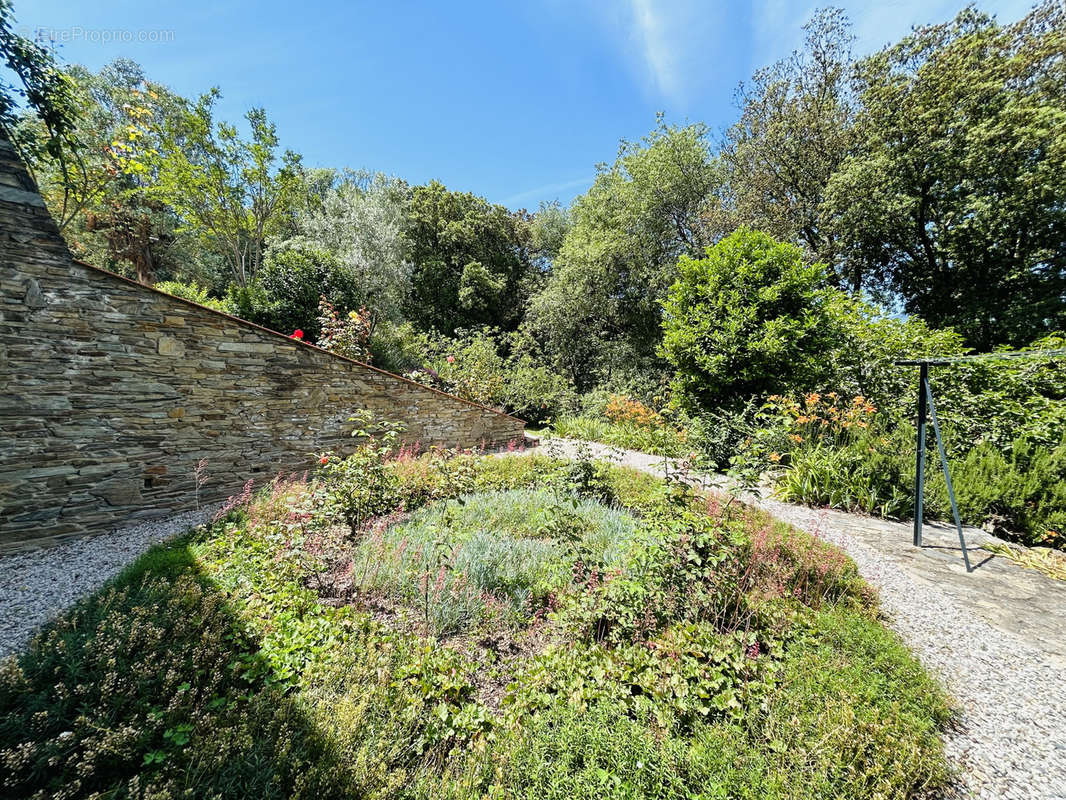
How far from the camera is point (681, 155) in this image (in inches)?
424

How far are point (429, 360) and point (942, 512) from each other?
34.6 feet

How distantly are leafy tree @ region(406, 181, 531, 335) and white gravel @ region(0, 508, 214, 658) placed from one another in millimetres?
12211

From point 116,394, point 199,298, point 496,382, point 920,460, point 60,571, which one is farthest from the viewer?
point 199,298

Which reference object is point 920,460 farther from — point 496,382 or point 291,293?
point 291,293

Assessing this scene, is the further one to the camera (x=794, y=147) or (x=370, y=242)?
(x=370, y=242)

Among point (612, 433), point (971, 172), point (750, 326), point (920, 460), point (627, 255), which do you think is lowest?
point (612, 433)

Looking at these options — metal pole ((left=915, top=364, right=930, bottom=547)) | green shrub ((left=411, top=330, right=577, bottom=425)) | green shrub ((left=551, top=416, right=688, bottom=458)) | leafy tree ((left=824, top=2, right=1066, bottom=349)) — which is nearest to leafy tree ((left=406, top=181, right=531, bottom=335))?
green shrub ((left=411, top=330, right=577, bottom=425))

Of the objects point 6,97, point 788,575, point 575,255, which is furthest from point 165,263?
point 788,575

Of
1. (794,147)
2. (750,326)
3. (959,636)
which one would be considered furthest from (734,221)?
(959,636)

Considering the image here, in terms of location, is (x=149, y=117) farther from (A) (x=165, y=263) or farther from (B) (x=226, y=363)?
(B) (x=226, y=363)

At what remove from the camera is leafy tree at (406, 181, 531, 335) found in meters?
15.4

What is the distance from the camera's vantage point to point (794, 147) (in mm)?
10109

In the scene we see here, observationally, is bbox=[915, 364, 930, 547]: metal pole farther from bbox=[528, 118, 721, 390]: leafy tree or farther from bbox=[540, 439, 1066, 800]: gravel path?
bbox=[528, 118, 721, 390]: leafy tree

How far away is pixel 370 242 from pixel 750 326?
42.8ft
